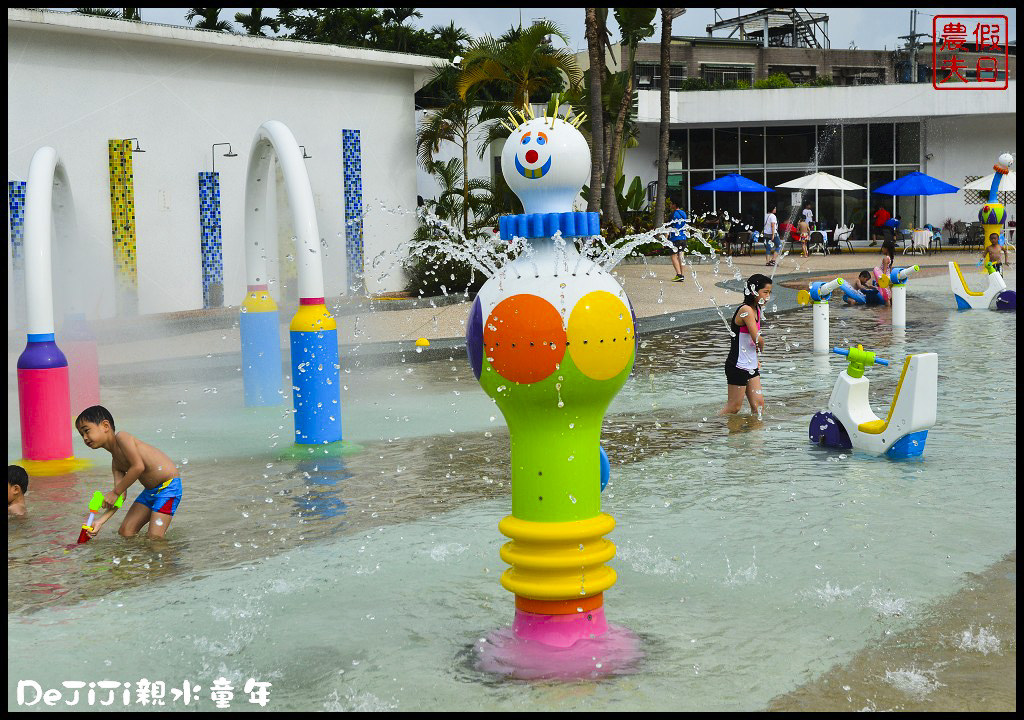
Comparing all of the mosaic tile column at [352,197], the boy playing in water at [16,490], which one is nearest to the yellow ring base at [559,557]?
the boy playing in water at [16,490]

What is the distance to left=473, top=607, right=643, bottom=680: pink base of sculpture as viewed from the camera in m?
4.31

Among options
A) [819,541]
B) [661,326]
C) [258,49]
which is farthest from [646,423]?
[258,49]

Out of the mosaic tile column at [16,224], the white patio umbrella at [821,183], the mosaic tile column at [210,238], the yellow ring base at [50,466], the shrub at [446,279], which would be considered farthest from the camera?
the white patio umbrella at [821,183]

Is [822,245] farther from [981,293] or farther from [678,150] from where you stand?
[981,293]

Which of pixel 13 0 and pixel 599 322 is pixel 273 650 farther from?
pixel 13 0

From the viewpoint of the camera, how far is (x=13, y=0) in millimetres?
16734

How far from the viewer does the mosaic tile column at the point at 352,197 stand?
75.5 ft

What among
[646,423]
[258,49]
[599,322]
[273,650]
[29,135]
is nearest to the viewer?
[599,322]

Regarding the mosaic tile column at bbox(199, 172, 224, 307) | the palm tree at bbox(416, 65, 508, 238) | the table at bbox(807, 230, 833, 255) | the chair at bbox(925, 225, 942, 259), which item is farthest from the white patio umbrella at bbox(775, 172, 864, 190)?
the mosaic tile column at bbox(199, 172, 224, 307)

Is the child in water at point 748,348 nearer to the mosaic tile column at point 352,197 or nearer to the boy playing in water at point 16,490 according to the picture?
the boy playing in water at point 16,490

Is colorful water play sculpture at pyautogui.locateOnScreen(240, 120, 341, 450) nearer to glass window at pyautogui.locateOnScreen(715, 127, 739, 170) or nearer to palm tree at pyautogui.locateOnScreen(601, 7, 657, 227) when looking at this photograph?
palm tree at pyautogui.locateOnScreen(601, 7, 657, 227)

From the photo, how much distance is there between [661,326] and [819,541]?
37.7 feet

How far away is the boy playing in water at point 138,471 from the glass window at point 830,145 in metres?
35.9

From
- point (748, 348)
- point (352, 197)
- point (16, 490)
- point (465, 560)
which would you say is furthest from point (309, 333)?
point (352, 197)
